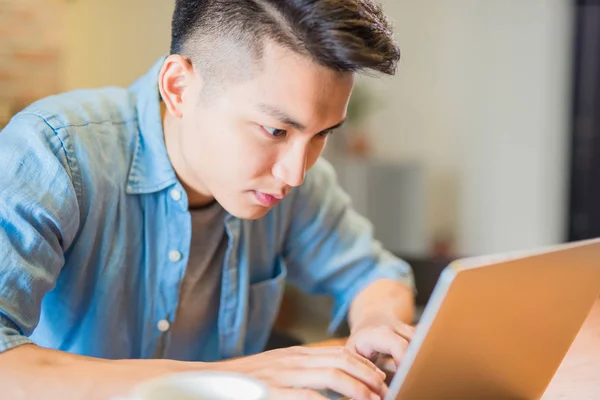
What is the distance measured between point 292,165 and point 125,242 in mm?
356

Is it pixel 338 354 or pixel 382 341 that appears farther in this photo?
pixel 382 341

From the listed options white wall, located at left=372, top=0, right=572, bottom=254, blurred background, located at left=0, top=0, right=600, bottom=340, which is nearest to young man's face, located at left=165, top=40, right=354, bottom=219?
blurred background, located at left=0, top=0, right=600, bottom=340

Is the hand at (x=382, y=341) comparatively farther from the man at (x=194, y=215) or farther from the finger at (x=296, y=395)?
the finger at (x=296, y=395)

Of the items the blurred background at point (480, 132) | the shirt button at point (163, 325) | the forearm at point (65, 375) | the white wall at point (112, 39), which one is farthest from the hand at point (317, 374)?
the blurred background at point (480, 132)

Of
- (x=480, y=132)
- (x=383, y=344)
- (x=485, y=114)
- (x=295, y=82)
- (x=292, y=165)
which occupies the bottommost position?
Answer: (x=480, y=132)

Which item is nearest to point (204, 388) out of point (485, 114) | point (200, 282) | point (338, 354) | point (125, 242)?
point (338, 354)

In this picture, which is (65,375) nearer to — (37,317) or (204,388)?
(37,317)

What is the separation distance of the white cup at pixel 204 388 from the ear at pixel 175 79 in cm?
66

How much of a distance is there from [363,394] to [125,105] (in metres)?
0.71

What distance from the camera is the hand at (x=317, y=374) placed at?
849mm

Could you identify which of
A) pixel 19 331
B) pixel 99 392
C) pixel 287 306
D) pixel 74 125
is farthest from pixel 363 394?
pixel 287 306

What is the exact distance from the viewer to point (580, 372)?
1.09 metres

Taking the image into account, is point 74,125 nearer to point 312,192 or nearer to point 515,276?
point 312,192

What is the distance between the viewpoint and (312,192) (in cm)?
153
